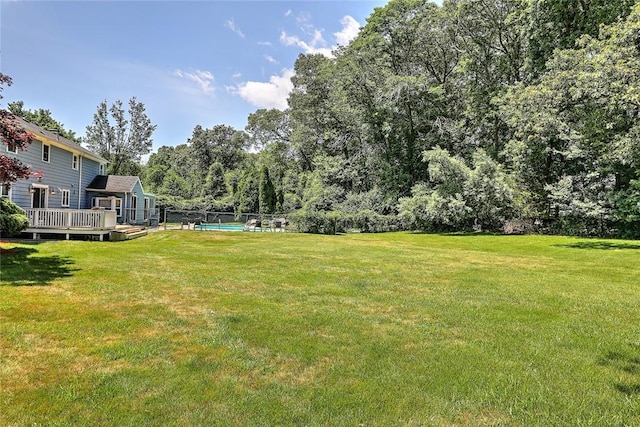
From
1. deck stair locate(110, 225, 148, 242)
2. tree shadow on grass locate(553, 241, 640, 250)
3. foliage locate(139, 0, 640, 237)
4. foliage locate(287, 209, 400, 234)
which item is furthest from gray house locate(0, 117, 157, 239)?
tree shadow on grass locate(553, 241, 640, 250)

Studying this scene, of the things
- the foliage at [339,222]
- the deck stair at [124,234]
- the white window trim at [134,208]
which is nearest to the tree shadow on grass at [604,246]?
the foliage at [339,222]

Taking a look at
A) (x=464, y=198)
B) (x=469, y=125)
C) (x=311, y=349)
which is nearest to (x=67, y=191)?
(x=311, y=349)

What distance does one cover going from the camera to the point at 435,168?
23.6 m

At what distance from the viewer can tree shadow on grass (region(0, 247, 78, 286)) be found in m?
6.81

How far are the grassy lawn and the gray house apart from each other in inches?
271

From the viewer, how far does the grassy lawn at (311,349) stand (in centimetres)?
283

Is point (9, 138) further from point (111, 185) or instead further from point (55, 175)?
point (111, 185)

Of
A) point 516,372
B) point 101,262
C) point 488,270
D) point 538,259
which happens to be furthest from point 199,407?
point 538,259

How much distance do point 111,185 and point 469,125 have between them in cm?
2523

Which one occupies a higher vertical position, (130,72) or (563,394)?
(130,72)

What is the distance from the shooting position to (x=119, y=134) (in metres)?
38.0

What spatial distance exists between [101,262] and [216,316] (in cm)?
583

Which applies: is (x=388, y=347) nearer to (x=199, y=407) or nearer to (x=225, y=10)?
(x=199, y=407)

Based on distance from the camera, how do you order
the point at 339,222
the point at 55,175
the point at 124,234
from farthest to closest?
the point at 339,222
the point at 55,175
the point at 124,234
